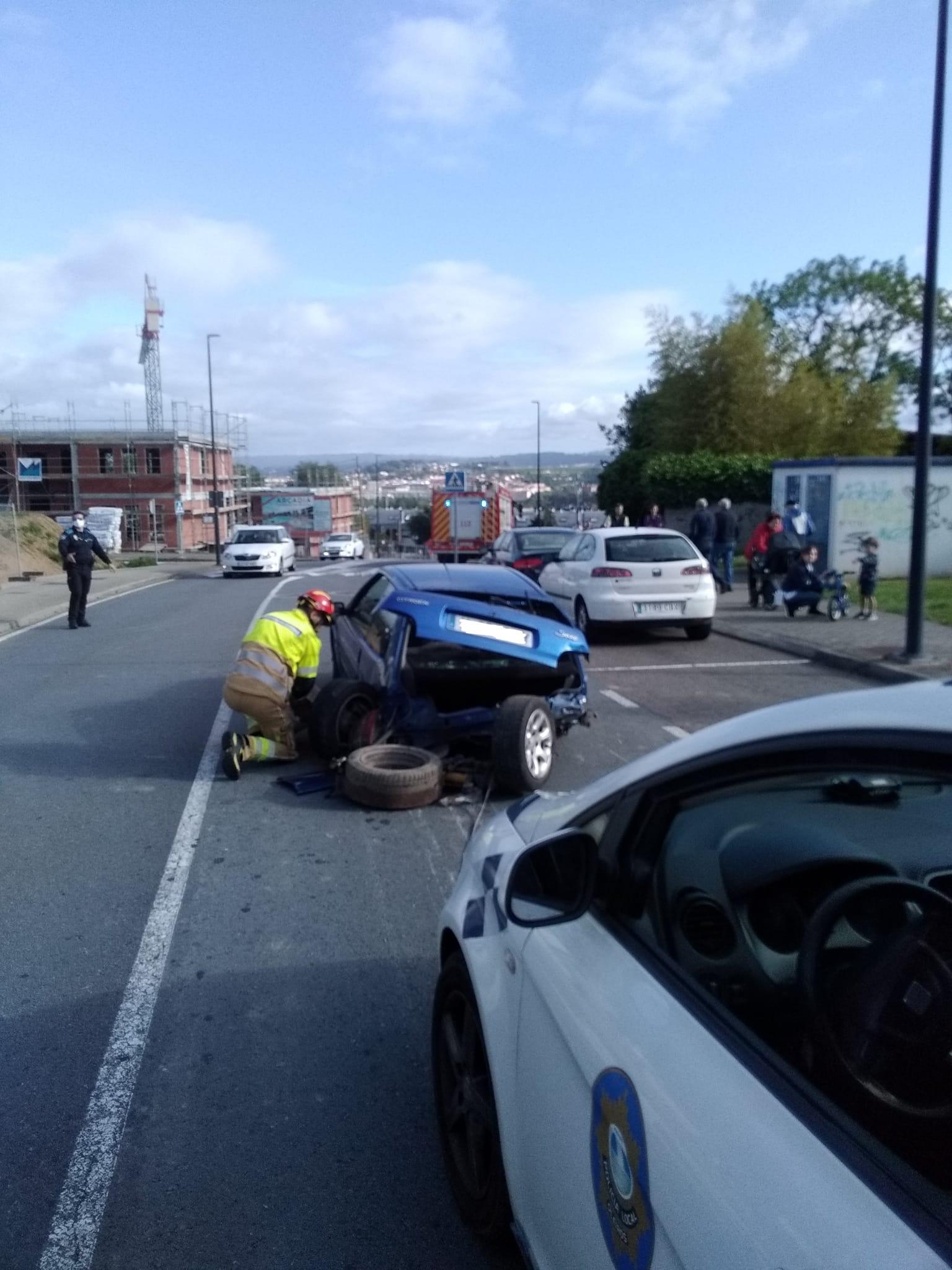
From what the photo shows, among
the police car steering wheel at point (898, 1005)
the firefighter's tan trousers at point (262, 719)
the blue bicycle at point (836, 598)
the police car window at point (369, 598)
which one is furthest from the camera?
the blue bicycle at point (836, 598)

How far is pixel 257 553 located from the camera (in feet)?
113

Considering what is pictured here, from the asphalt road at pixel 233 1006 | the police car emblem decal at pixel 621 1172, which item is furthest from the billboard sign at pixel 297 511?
the police car emblem decal at pixel 621 1172

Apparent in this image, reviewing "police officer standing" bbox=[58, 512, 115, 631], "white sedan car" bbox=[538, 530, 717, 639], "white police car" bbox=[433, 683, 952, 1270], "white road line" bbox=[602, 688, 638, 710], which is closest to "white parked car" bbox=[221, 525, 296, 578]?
"police officer standing" bbox=[58, 512, 115, 631]


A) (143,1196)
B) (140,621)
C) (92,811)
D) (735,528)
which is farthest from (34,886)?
(735,528)

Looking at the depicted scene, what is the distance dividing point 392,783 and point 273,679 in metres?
1.49

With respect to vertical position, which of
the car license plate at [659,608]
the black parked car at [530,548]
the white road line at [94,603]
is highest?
the black parked car at [530,548]

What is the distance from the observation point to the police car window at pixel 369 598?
9.07 meters

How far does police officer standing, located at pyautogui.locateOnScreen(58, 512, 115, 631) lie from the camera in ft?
59.1

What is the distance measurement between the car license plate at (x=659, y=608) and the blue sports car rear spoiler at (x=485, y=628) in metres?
7.11

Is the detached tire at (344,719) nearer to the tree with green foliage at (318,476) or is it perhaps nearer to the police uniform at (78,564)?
the police uniform at (78,564)

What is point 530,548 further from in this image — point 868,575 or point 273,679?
point 273,679

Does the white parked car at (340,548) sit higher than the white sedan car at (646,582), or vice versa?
the white sedan car at (646,582)

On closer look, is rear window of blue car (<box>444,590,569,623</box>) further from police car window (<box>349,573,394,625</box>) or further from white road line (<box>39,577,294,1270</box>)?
white road line (<box>39,577,294,1270</box>)

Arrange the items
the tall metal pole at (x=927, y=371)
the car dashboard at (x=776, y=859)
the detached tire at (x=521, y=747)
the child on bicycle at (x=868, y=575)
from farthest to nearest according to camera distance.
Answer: the child on bicycle at (x=868, y=575) < the tall metal pole at (x=927, y=371) < the detached tire at (x=521, y=747) < the car dashboard at (x=776, y=859)
